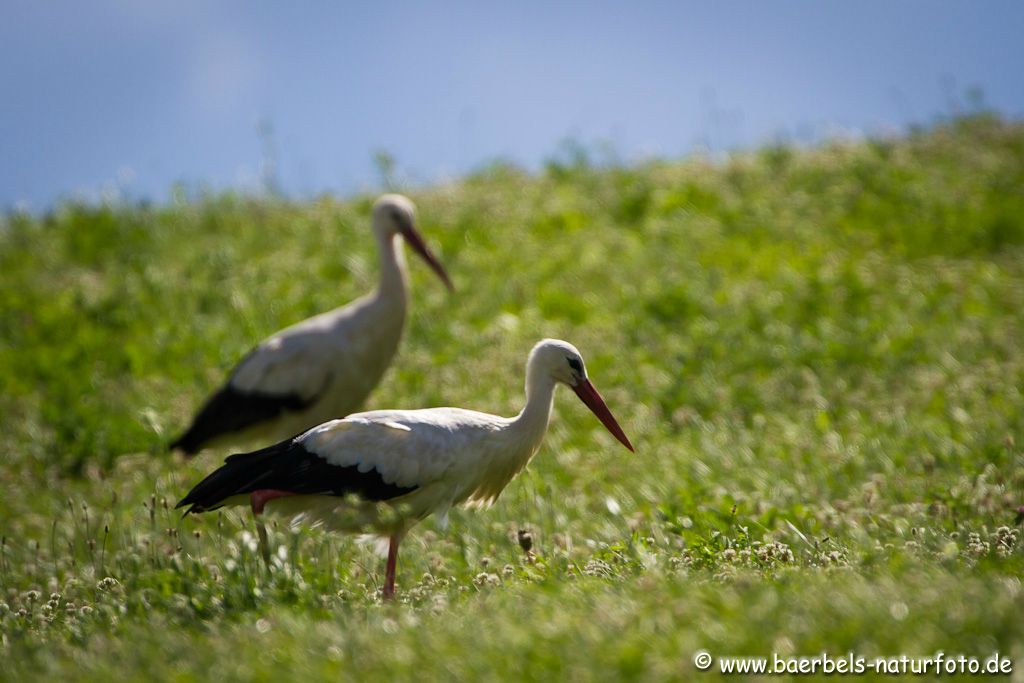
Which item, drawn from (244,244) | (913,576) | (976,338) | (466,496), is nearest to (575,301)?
(976,338)

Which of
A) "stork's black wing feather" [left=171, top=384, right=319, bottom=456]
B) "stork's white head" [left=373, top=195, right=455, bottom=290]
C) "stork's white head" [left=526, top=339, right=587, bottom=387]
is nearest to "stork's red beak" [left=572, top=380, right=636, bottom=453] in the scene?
"stork's white head" [left=526, top=339, right=587, bottom=387]

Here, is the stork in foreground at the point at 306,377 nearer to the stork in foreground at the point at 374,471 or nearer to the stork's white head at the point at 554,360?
the stork in foreground at the point at 374,471

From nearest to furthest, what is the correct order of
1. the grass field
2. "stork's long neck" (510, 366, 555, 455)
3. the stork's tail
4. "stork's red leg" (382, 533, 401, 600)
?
the grass field, "stork's red leg" (382, 533, 401, 600), the stork's tail, "stork's long neck" (510, 366, 555, 455)

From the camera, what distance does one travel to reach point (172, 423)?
26.1 ft

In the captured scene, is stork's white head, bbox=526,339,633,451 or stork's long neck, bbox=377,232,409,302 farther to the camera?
stork's long neck, bbox=377,232,409,302

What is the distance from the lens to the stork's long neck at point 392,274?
7309mm

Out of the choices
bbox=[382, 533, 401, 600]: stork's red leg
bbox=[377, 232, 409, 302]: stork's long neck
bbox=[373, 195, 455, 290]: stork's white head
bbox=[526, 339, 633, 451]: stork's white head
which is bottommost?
bbox=[382, 533, 401, 600]: stork's red leg

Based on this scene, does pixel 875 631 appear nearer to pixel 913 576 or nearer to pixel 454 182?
pixel 913 576

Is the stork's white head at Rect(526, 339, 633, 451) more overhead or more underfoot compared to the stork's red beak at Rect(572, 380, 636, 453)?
more overhead

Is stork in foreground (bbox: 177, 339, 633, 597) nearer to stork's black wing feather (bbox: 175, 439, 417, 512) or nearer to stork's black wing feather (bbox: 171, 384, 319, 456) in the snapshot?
stork's black wing feather (bbox: 175, 439, 417, 512)

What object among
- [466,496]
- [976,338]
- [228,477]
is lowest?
[976,338]

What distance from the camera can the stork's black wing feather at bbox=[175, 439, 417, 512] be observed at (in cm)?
469

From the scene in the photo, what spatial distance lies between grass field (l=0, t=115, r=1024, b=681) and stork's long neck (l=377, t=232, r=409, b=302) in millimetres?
1004

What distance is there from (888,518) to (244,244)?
867cm
